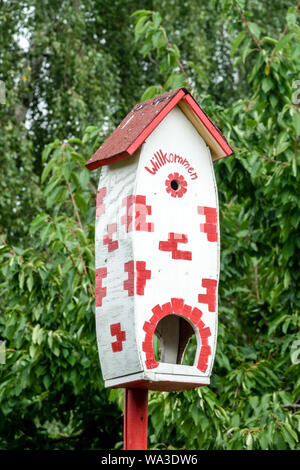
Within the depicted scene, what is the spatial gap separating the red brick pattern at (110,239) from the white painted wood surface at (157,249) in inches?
0.8

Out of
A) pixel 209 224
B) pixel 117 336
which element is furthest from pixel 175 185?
pixel 117 336

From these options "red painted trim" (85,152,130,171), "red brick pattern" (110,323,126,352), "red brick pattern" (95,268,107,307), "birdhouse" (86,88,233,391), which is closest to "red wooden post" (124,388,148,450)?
"birdhouse" (86,88,233,391)

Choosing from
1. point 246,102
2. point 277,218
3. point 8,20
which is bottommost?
point 277,218

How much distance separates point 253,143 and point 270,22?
516cm

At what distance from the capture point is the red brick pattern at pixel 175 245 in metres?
3.57

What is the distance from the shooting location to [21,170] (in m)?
8.88

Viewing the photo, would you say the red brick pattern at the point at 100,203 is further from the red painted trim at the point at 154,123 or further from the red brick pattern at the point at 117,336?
the red brick pattern at the point at 117,336

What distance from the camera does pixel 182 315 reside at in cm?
358

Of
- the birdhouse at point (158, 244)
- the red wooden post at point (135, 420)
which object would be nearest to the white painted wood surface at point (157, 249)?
the birdhouse at point (158, 244)

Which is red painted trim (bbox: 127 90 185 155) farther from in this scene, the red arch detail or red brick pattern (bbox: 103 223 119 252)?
the red arch detail
